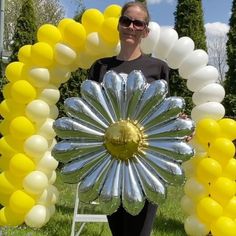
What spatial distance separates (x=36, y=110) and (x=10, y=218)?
696 millimetres

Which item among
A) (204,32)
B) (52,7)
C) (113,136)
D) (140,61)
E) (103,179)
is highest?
(52,7)

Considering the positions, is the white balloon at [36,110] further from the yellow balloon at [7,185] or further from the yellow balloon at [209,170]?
the yellow balloon at [209,170]

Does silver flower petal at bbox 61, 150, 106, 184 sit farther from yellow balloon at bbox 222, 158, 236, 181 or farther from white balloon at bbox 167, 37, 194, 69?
white balloon at bbox 167, 37, 194, 69

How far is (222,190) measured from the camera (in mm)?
2785

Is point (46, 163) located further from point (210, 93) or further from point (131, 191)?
point (210, 93)

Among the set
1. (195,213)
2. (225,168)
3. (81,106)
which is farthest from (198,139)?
(81,106)

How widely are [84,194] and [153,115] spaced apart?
51 centimetres

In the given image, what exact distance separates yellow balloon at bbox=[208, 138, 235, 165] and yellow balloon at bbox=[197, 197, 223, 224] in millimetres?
242

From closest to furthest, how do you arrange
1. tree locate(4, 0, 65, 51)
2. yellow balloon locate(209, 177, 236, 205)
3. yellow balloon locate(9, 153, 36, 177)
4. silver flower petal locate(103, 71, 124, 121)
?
1. silver flower petal locate(103, 71, 124, 121)
2. yellow balloon locate(209, 177, 236, 205)
3. yellow balloon locate(9, 153, 36, 177)
4. tree locate(4, 0, 65, 51)

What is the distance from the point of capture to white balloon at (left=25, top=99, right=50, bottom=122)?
124 inches

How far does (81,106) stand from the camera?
97.1 inches

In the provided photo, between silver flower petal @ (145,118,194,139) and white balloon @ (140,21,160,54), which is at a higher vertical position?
white balloon @ (140,21,160,54)

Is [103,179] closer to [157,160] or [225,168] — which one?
[157,160]

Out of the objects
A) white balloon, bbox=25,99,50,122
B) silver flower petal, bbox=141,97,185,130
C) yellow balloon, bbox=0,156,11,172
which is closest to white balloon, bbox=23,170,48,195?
yellow balloon, bbox=0,156,11,172
